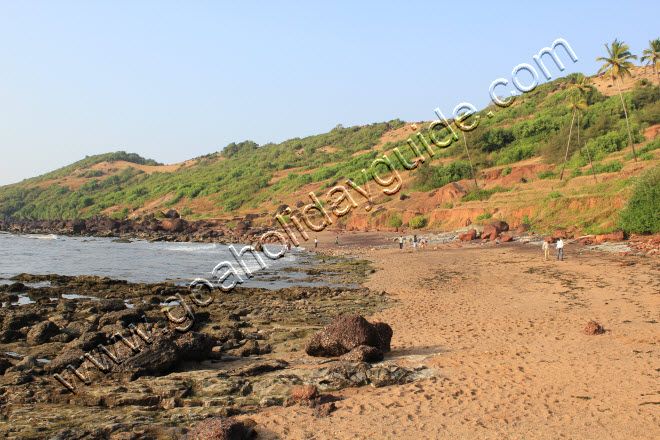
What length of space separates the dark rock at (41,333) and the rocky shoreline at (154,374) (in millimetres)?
23

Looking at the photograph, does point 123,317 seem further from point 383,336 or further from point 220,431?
point 220,431

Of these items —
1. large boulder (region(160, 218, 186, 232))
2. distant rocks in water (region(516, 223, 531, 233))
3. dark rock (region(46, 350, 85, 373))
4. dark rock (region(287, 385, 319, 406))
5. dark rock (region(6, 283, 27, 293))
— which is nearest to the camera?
dark rock (region(287, 385, 319, 406))

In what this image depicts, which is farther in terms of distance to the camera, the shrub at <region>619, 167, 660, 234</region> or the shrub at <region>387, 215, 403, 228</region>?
the shrub at <region>387, 215, 403, 228</region>

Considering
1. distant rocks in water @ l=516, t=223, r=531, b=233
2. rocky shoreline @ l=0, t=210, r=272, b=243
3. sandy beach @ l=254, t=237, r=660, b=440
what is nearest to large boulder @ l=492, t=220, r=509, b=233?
distant rocks in water @ l=516, t=223, r=531, b=233

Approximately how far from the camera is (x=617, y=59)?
38062 millimetres

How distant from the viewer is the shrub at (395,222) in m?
49.1

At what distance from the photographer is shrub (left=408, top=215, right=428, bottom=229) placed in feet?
152

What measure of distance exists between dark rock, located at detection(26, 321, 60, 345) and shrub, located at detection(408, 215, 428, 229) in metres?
38.2

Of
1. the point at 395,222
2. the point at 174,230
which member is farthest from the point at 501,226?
the point at 174,230

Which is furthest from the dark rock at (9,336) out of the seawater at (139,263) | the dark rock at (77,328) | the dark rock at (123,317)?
the seawater at (139,263)

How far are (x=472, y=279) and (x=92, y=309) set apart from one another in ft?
46.4

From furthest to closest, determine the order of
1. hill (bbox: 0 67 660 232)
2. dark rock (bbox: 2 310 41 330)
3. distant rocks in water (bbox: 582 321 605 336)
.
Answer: hill (bbox: 0 67 660 232) → dark rock (bbox: 2 310 41 330) → distant rocks in water (bbox: 582 321 605 336)

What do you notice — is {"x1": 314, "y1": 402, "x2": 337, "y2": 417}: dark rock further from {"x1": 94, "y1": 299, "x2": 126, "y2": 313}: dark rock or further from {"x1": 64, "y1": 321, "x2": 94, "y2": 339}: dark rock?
{"x1": 94, "y1": 299, "x2": 126, "y2": 313}: dark rock

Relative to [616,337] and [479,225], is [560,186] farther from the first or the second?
[616,337]
